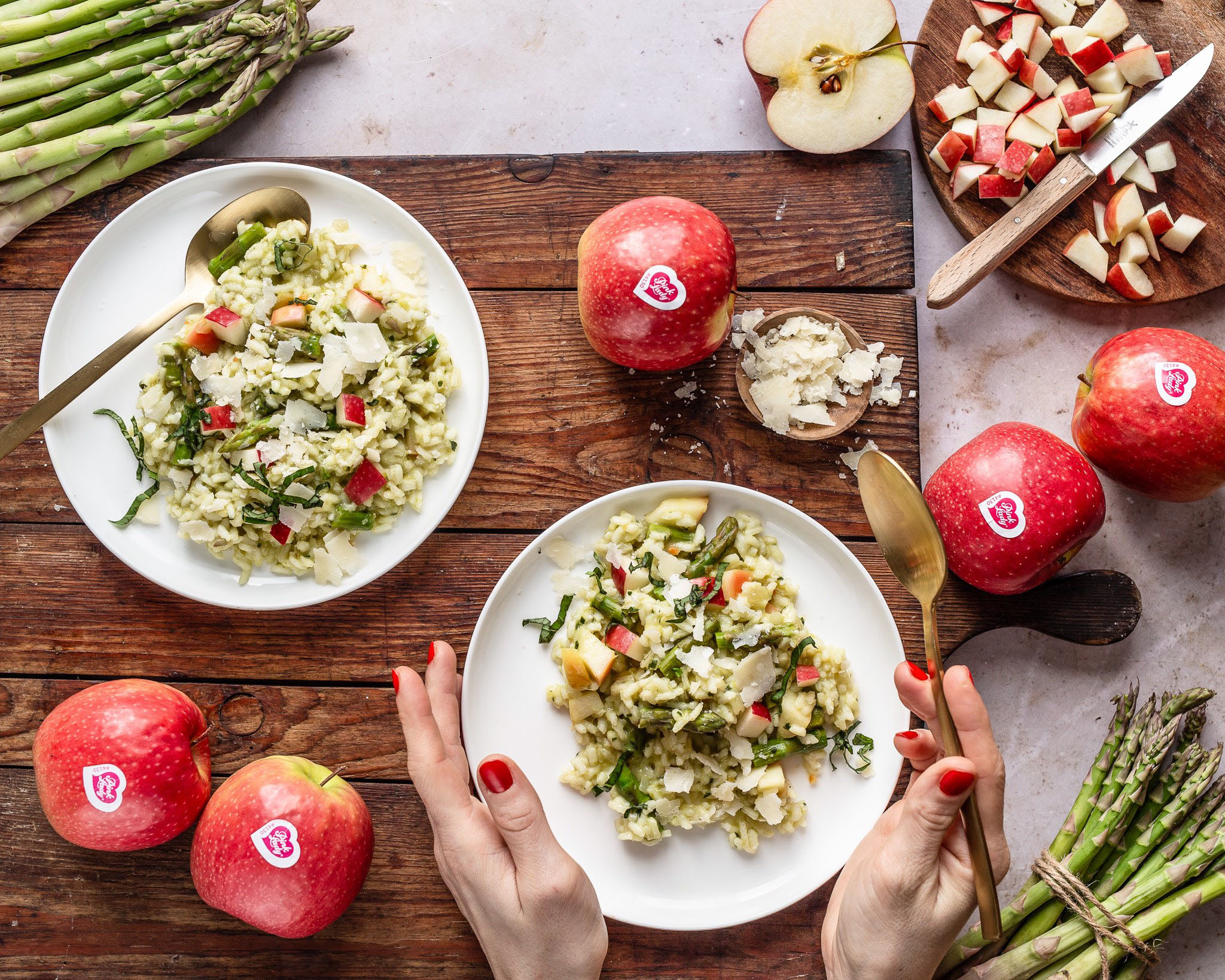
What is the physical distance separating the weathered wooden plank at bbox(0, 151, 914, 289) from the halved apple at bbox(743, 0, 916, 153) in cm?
6

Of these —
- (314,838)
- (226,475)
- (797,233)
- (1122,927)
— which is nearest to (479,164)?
(797,233)

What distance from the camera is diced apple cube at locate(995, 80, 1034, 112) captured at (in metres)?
1.98

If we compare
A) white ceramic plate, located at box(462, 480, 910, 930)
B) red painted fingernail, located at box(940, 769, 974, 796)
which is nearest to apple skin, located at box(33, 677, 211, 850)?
white ceramic plate, located at box(462, 480, 910, 930)

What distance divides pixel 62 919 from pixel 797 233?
2.11 m

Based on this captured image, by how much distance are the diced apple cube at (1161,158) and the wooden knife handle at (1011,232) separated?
0.15 metres

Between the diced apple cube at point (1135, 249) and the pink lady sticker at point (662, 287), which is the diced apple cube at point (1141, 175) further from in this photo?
the pink lady sticker at point (662, 287)

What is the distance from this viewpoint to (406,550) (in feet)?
5.90

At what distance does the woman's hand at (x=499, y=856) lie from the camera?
154cm

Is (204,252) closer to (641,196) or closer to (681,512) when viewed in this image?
(641,196)

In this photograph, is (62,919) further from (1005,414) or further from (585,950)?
(1005,414)

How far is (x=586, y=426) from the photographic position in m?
1.92

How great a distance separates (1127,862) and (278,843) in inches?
67.0

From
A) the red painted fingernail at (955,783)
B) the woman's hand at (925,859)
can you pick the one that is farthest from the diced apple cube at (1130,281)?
the red painted fingernail at (955,783)

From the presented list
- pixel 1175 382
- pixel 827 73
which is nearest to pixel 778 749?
pixel 1175 382
